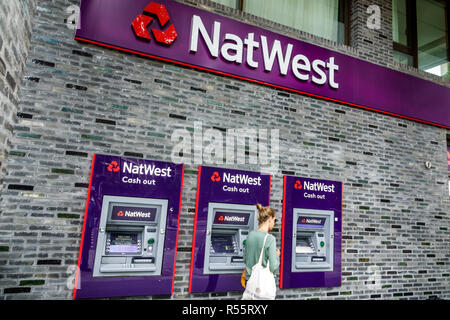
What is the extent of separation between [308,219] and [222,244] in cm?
147

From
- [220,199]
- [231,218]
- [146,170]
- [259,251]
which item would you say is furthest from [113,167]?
[259,251]

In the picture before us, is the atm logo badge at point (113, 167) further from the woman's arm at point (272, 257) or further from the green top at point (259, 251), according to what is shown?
the woman's arm at point (272, 257)

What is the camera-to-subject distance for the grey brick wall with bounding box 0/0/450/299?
11.1 ft

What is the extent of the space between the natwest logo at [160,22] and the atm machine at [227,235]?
7.65 feet

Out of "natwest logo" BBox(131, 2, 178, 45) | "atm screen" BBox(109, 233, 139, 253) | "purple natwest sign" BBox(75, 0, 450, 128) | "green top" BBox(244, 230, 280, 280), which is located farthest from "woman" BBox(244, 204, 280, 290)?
"natwest logo" BBox(131, 2, 178, 45)

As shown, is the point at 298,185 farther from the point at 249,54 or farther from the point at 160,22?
the point at 160,22

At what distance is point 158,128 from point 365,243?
3870 mm

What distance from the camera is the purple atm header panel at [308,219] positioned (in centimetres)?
445

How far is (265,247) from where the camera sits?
339 cm

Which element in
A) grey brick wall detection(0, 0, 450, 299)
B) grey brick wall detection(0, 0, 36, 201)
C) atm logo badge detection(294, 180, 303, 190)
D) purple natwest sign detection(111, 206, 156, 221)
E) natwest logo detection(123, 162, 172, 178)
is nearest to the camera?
grey brick wall detection(0, 0, 36, 201)

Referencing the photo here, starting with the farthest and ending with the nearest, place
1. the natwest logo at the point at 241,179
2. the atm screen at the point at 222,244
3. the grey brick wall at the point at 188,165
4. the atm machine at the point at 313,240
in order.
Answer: the atm machine at the point at 313,240 < the natwest logo at the point at 241,179 < the atm screen at the point at 222,244 < the grey brick wall at the point at 188,165

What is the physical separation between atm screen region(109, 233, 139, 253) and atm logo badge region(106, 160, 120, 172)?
766 mm

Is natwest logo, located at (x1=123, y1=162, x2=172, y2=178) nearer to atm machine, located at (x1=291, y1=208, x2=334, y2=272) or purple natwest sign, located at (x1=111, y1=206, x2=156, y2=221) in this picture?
purple natwest sign, located at (x1=111, y1=206, x2=156, y2=221)

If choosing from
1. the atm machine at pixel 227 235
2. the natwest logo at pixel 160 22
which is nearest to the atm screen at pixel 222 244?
the atm machine at pixel 227 235
